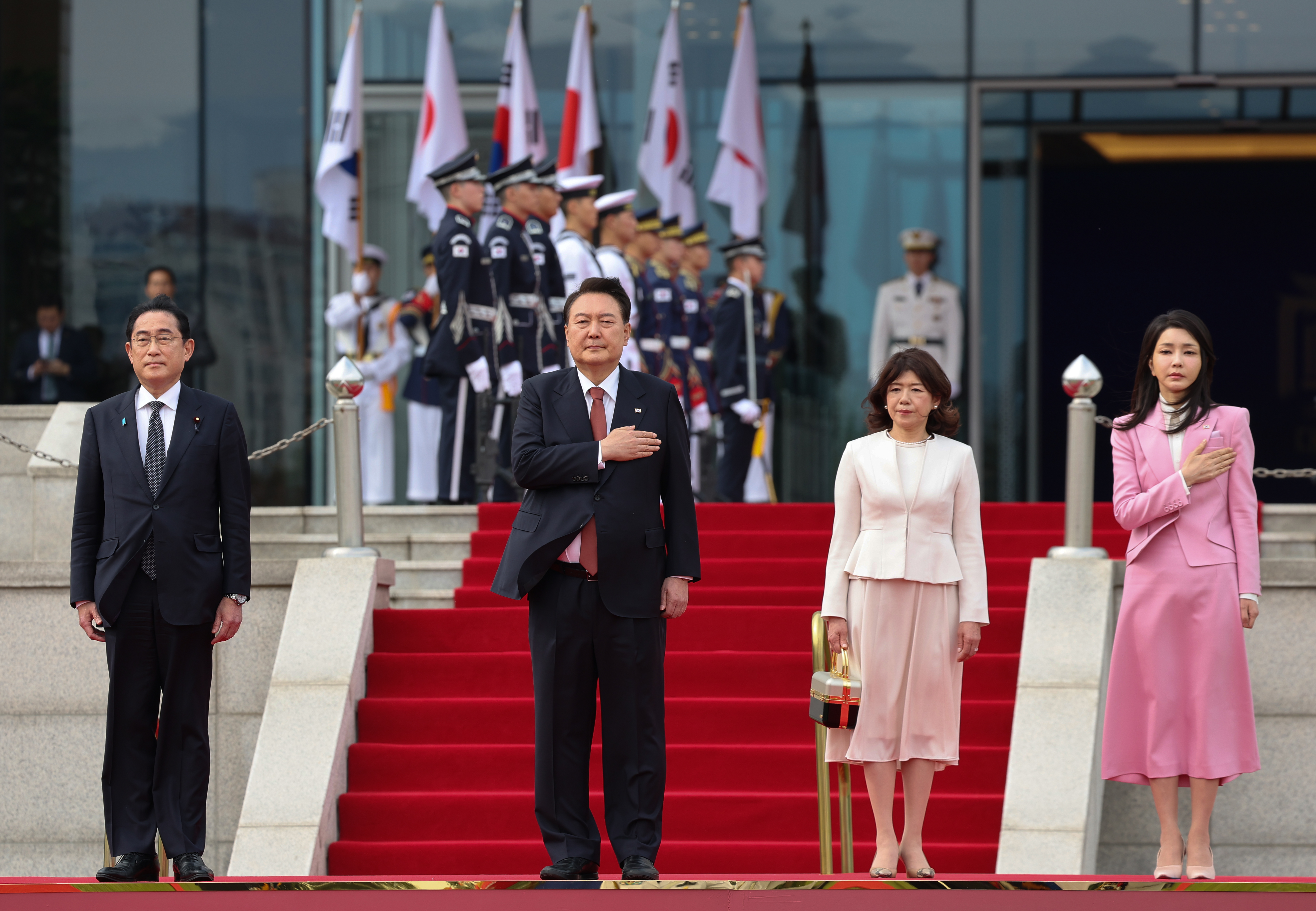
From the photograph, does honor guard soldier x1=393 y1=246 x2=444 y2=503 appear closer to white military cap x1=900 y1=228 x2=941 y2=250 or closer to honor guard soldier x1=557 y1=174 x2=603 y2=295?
honor guard soldier x1=557 y1=174 x2=603 y2=295

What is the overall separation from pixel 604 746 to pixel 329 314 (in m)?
9.26

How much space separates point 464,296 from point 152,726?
5.09 m

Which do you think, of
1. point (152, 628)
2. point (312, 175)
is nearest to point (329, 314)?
point (312, 175)

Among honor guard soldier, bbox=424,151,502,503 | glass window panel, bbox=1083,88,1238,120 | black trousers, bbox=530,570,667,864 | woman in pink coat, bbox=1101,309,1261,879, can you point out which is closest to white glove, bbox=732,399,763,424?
honor guard soldier, bbox=424,151,502,503

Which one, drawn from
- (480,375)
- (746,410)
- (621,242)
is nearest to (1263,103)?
(746,410)

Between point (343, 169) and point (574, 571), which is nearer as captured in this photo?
point (574, 571)

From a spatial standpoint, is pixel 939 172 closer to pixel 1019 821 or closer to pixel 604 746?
pixel 1019 821

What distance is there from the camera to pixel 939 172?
15.5 m

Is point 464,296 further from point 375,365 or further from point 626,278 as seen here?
point 375,365

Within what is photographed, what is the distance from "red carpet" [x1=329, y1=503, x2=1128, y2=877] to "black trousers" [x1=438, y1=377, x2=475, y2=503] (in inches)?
88.8

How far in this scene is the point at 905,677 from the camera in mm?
5504

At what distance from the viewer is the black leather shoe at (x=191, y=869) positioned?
Result: 525 centimetres

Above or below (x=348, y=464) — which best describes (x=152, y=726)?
below

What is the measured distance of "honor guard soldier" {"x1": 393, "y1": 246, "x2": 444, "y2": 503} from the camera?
13.9m
